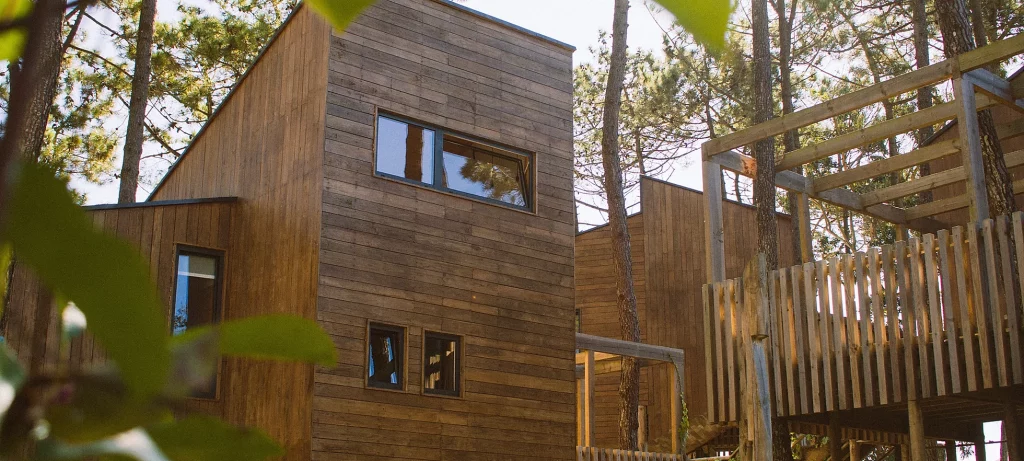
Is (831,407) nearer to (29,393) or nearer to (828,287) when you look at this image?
(828,287)

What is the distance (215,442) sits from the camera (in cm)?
32

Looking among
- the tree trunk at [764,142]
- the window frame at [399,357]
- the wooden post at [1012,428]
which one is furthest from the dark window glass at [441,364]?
the tree trunk at [764,142]

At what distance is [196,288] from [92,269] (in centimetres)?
1068

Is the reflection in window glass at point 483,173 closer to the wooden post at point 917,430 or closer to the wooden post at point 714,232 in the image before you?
the wooden post at point 714,232

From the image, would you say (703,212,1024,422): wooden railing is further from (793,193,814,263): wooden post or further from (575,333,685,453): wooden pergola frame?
(575,333,685,453): wooden pergola frame

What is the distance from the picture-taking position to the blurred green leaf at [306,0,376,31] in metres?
0.34

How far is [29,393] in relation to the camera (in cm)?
28

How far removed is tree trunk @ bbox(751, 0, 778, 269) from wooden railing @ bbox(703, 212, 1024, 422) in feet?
19.7

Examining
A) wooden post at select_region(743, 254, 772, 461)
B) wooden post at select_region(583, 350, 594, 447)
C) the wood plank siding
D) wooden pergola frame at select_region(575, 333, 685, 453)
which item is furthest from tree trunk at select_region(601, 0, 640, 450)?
wooden post at select_region(743, 254, 772, 461)

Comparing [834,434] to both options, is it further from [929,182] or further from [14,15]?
[14,15]

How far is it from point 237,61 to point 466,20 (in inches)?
406

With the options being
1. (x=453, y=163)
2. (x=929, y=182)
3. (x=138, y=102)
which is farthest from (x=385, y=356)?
(x=138, y=102)

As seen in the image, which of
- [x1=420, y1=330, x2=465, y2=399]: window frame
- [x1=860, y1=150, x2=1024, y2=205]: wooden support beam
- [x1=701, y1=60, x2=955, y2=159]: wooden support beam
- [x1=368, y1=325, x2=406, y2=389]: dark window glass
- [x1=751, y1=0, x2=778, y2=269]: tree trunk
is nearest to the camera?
[x1=701, y1=60, x2=955, y2=159]: wooden support beam

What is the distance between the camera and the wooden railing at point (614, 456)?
1121cm
